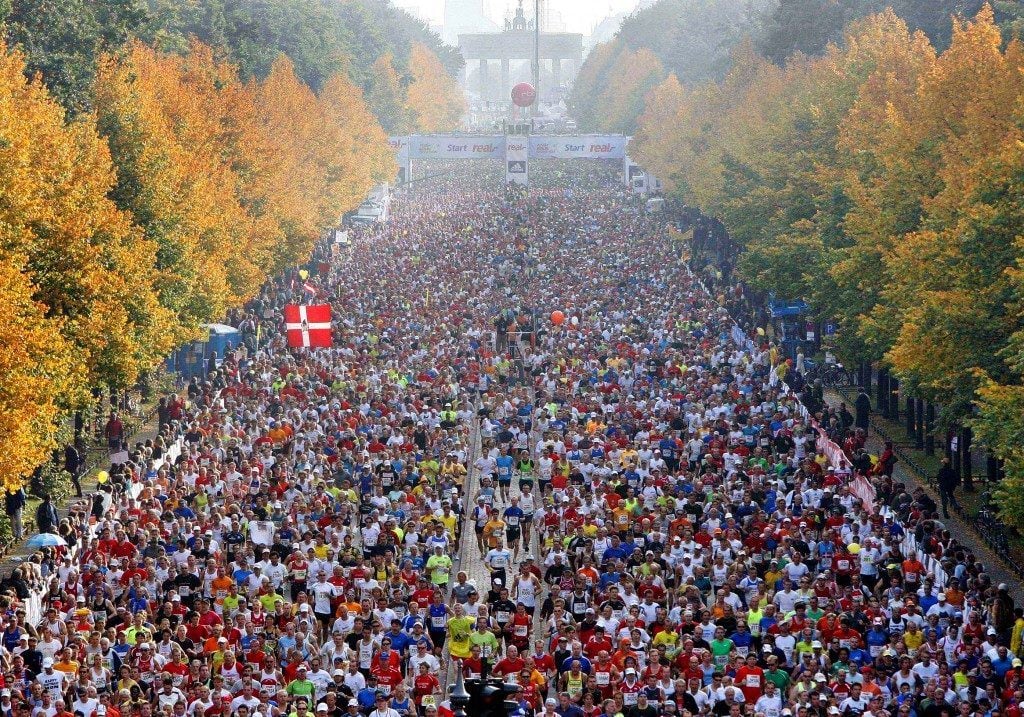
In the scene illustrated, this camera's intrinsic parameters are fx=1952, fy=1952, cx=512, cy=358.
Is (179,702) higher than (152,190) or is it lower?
lower

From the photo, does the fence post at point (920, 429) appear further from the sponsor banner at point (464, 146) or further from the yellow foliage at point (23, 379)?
the sponsor banner at point (464, 146)

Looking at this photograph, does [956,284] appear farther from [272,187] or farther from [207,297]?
[272,187]

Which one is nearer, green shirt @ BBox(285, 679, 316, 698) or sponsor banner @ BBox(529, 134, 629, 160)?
green shirt @ BBox(285, 679, 316, 698)

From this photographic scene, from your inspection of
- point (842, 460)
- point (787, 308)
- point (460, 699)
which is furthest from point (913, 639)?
point (787, 308)

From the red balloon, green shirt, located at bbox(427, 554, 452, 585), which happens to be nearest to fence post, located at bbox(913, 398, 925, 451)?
green shirt, located at bbox(427, 554, 452, 585)

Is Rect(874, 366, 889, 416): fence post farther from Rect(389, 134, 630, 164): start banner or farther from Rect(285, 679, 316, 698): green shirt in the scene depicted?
Rect(389, 134, 630, 164): start banner

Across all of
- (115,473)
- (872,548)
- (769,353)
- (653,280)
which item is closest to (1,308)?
(115,473)

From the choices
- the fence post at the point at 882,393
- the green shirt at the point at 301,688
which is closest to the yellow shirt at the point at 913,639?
the green shirt at the point at 301,688
